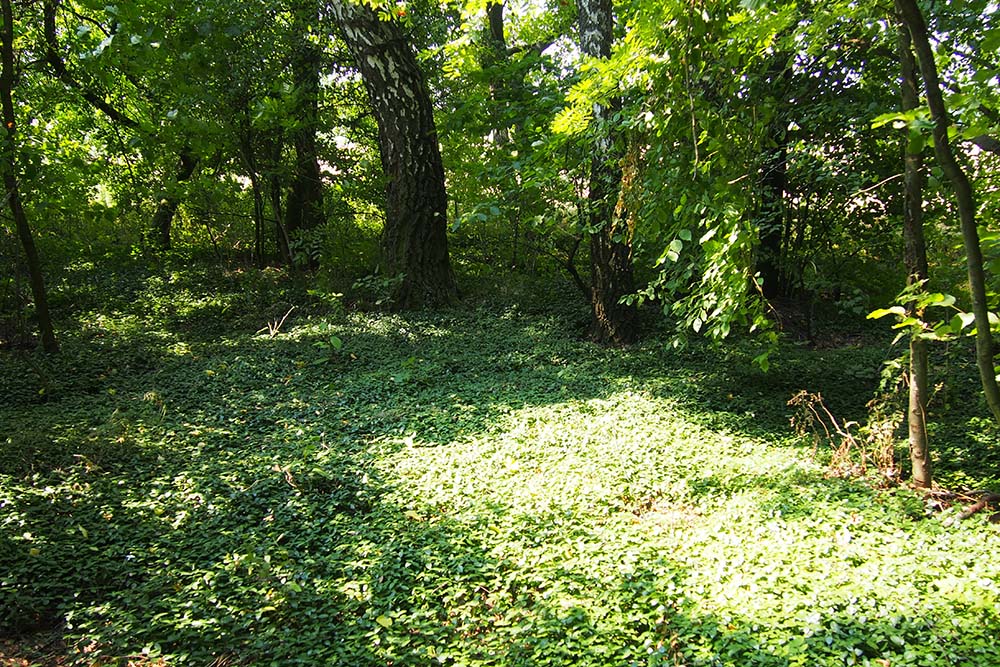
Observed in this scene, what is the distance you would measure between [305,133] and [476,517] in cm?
735

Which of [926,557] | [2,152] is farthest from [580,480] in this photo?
[2,152]

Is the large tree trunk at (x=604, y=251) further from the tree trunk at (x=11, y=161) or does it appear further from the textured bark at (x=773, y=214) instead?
the tree trunk at (x=11, y=161)

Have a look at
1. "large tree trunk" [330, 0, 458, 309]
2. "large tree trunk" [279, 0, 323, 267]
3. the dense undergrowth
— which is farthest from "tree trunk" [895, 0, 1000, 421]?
"large tree trunk" [279, 0, 323, 267]

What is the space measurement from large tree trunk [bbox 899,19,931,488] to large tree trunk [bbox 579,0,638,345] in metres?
2.68

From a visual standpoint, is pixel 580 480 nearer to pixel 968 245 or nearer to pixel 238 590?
pixel 238 590

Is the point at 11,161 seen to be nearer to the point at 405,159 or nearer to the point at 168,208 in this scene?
the point at 405,159

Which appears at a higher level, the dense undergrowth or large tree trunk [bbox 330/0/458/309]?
large tree trunk [bbox 330/0/458/309]

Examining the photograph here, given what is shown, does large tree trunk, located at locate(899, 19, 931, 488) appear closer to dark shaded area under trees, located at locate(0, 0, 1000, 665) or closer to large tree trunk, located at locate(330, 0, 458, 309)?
dark shaded area under trees, located at locate(0, 0, 1000, 665)

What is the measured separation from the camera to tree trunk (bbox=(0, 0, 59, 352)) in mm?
4988

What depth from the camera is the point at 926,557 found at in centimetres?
276

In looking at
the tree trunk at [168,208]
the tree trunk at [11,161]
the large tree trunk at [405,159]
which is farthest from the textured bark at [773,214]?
the tree trunk at [168,208]

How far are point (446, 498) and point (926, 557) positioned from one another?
7.97 feet

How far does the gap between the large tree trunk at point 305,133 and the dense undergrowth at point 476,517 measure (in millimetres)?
3949

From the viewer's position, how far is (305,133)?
8.88 meters
